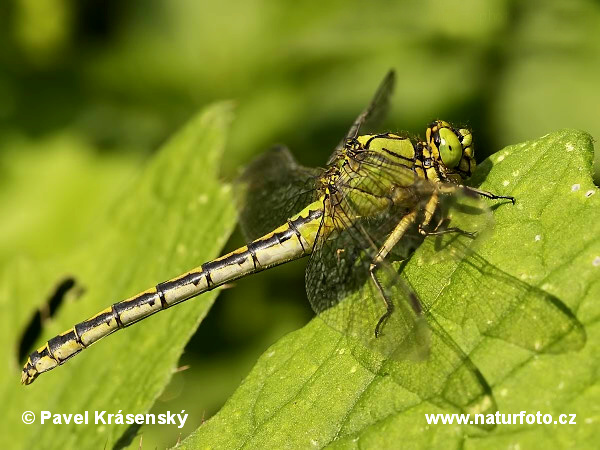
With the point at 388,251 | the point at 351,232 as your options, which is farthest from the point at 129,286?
the point at 388,251

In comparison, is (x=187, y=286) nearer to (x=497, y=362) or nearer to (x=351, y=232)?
(x=351, y=232)

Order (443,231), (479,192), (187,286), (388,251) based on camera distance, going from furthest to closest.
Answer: (187,286), (388,251), (443,231), (479,192)

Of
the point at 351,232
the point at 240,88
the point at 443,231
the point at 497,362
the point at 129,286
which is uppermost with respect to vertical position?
the point at 240,88

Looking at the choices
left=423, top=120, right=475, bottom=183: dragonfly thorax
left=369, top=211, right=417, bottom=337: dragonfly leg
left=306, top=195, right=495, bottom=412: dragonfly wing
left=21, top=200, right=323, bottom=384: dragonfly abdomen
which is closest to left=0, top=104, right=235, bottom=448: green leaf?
left=21, top=200, right=323, bottom=384: dragonfly abdomen

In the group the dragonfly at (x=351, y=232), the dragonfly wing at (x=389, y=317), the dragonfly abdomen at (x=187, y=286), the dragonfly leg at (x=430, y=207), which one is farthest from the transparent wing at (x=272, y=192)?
the dragonfly leg at (x=430, y=207)

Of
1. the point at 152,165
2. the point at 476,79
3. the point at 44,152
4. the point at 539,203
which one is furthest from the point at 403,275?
the point at 44,152

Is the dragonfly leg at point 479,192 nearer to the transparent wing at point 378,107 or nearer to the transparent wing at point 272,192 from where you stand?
the transparent wing at point 272,192

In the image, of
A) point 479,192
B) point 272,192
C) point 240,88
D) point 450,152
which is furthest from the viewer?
point 240,88
